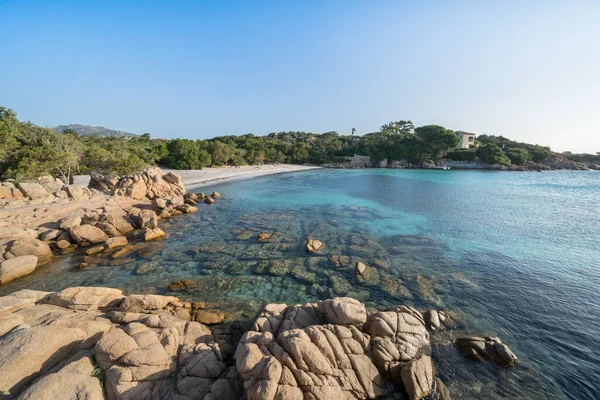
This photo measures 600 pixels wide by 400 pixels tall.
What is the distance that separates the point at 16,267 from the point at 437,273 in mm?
23201

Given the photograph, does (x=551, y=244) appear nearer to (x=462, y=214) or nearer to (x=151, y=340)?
(x=462, y=214)

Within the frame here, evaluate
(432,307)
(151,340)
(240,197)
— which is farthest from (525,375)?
(240,197)

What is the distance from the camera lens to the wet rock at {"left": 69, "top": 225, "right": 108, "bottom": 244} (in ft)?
55.1

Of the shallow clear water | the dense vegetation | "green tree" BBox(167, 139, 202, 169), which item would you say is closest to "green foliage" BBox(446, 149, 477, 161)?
the dense vegetation

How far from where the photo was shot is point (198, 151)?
195ft

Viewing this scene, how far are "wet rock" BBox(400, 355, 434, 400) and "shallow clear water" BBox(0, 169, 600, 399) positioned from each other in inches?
32.9

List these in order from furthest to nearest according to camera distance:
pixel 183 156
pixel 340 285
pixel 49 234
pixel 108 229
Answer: pixel 183 156 < pixel 108 229 < pixel 49 234 < pixel 340 285

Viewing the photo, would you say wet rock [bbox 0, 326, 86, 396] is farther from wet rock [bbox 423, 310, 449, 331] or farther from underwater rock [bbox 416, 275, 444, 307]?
underwater rock [bbox 416, 275, 444, 307]

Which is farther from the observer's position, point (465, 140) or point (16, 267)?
point (465, 140)

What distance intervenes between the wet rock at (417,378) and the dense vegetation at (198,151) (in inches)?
1356

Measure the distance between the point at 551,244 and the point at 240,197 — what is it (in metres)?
33.4

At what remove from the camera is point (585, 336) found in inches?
366

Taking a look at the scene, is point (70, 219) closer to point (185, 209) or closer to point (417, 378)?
point (185, 209)

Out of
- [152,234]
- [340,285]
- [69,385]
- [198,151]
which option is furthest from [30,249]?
[198,151]
